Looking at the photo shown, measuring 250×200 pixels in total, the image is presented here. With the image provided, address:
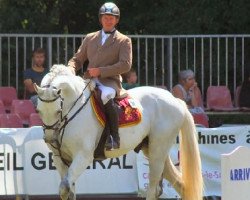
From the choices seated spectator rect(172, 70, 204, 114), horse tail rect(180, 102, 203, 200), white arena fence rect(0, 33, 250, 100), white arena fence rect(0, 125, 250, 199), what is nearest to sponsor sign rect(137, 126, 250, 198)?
white arena fence rect(0, 125, 250, 199)

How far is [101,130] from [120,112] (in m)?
0.40

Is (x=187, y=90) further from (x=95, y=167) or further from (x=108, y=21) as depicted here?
(x=108, y=21)

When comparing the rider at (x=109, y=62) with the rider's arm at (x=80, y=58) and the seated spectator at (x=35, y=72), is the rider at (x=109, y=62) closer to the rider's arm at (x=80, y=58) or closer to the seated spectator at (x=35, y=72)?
the rider's arm at (x=80, y=58)

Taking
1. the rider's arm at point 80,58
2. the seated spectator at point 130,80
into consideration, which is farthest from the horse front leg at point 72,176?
the seated spectator at point 130,80

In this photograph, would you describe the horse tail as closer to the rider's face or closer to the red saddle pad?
the red saddle pad

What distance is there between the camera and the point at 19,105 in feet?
51.9

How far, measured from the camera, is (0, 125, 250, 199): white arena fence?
13195 millimetres

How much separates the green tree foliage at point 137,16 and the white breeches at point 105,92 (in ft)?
28.1

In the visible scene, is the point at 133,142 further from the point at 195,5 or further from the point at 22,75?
the point at 195,5

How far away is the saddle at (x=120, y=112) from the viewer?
36.7ft

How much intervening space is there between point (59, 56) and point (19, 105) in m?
2.47

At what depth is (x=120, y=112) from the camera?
11500 millimetres

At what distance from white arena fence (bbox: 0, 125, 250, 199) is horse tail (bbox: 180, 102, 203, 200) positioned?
4.94 ft

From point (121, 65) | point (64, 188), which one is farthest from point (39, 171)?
point (64, 188)
